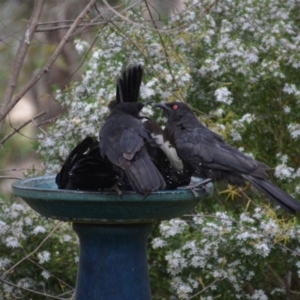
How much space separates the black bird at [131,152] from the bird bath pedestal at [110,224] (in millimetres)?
108

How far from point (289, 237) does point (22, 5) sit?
397 cm

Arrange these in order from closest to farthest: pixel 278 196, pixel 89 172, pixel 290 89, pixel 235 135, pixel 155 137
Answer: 1. pixel 89 172
2. pixel 155 137
3. pixel 278 196
4. pixel 290 89
5. pixel 235 135

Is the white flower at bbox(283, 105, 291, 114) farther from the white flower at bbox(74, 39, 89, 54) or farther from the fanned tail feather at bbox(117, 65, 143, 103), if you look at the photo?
the white flower at bbox(74, 39, 89, 54)

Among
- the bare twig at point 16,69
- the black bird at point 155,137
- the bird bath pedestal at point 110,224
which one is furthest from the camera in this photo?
the bare twig at point 16,69

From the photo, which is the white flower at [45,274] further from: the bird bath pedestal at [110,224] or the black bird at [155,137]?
the black bird at [155,137]

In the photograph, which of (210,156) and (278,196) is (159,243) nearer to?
(210,156)

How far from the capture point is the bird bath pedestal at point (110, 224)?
3148mm

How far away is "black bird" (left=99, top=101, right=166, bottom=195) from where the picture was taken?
9.94ft

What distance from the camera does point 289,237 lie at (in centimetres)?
462

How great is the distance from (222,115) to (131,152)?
2325 mm

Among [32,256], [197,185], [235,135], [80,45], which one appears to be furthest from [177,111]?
[32,256]

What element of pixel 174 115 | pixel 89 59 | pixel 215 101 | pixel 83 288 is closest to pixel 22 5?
pixel 89 59

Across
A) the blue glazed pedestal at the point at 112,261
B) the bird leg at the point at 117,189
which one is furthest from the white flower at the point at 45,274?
the bird leg at the point at 117,189

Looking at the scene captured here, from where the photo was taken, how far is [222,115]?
5391 millimetres
